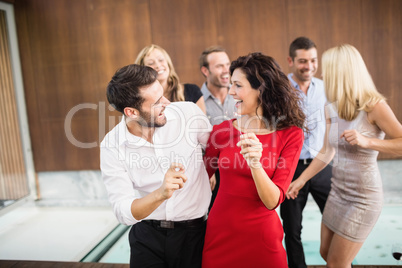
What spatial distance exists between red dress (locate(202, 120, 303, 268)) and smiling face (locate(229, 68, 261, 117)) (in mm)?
161

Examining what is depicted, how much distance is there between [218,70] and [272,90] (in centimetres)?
125

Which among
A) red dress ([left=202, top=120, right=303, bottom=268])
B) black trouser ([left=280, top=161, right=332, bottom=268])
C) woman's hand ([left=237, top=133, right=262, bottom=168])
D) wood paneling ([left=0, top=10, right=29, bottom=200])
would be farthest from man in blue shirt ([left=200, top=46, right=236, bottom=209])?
wood paneling ([left=0, top=10, right=29, bottom=200])

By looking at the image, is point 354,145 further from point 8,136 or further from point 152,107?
point 8,136

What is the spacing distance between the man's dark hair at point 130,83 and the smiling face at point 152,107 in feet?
0.07

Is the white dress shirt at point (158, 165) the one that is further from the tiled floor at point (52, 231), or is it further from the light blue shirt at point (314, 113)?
the tiled floor at point (52, 231)

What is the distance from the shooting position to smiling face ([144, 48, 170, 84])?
2.50m

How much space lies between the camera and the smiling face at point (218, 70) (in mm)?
2713

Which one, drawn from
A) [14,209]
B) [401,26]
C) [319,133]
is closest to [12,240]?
[14,209]

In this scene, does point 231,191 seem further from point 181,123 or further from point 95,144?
point 95,144

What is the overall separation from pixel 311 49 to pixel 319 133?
673 millimetres

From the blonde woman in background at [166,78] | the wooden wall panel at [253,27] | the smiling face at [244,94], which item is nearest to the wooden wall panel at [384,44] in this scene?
the wooden wall panel at [253,27]

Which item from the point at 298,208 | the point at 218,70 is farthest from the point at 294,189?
the point at 218,70

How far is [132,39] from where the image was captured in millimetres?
4207

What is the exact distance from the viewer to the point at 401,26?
3.60m
